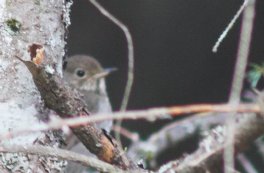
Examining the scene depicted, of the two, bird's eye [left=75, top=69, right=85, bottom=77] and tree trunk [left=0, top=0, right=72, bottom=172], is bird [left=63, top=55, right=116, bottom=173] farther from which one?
tree trunk [left=0, top=0, right=72, bottom=172]

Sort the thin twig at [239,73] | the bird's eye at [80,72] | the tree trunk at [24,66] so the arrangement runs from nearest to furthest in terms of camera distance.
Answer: the thin twig at [239,73] → the tree trunk at [24,66] → the bird's eye at [80,72]

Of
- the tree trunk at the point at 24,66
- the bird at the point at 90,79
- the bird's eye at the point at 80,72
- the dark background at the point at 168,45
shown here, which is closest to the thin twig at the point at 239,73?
the tree trunk at the point at 24,66

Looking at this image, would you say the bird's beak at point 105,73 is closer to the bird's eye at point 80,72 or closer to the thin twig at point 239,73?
the bird's eye at point 80,72

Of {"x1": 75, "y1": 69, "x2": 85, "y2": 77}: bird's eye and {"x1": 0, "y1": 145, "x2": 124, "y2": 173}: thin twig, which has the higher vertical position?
{"x1": 75, "y1": 69, "x2": 85, "y2": 77}: bird's eye

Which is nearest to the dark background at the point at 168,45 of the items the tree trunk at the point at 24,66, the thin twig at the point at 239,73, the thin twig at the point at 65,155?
the tree trunk at the point at 24,66

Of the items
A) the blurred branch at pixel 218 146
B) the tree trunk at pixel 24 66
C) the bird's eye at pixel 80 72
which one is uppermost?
the bird's eye at pixel 80 72

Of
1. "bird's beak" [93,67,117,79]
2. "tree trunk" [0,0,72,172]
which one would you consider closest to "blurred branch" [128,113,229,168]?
"bird's beak" [93,67,117,79]

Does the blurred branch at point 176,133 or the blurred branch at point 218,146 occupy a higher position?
the blurred branch at point 176,133

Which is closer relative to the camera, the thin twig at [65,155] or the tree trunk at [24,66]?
the thin twig at [65,155]

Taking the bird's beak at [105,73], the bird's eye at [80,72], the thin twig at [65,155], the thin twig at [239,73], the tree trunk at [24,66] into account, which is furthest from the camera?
the bird's eye at [80,72]
